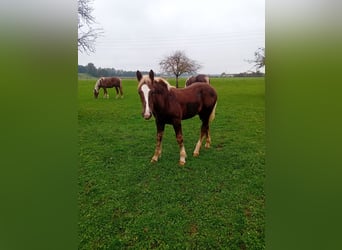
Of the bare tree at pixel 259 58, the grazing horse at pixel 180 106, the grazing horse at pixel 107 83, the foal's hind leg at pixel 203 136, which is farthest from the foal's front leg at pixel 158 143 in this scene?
the bare tree at pixel 259 58

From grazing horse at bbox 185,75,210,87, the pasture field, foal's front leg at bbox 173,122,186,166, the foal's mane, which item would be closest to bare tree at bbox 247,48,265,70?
the pasture field

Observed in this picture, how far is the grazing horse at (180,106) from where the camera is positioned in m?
1.60

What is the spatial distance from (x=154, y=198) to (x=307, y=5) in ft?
4.02

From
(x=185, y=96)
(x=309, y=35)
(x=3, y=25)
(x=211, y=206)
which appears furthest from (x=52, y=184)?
(x=309, y=35)

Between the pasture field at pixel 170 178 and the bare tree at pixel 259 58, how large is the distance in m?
0.08

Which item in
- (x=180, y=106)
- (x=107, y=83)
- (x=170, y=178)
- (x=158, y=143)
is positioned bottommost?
(x=170, y=178)

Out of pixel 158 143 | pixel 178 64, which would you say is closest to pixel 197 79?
pixel 178 64

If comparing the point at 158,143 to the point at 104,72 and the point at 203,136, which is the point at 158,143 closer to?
the point at 203,136

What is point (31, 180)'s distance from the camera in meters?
1.12

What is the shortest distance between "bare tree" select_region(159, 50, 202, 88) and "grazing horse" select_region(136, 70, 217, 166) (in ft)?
0.30

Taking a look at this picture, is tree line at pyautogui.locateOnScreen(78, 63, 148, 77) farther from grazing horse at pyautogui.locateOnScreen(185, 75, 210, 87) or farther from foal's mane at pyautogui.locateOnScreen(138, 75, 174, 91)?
grazing horse at pyautogui.locateOnScreen(185, 75, 210, 87)

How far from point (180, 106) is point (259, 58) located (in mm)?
648

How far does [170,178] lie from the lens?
168 centimetres

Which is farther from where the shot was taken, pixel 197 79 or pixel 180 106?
pixel 180 106
